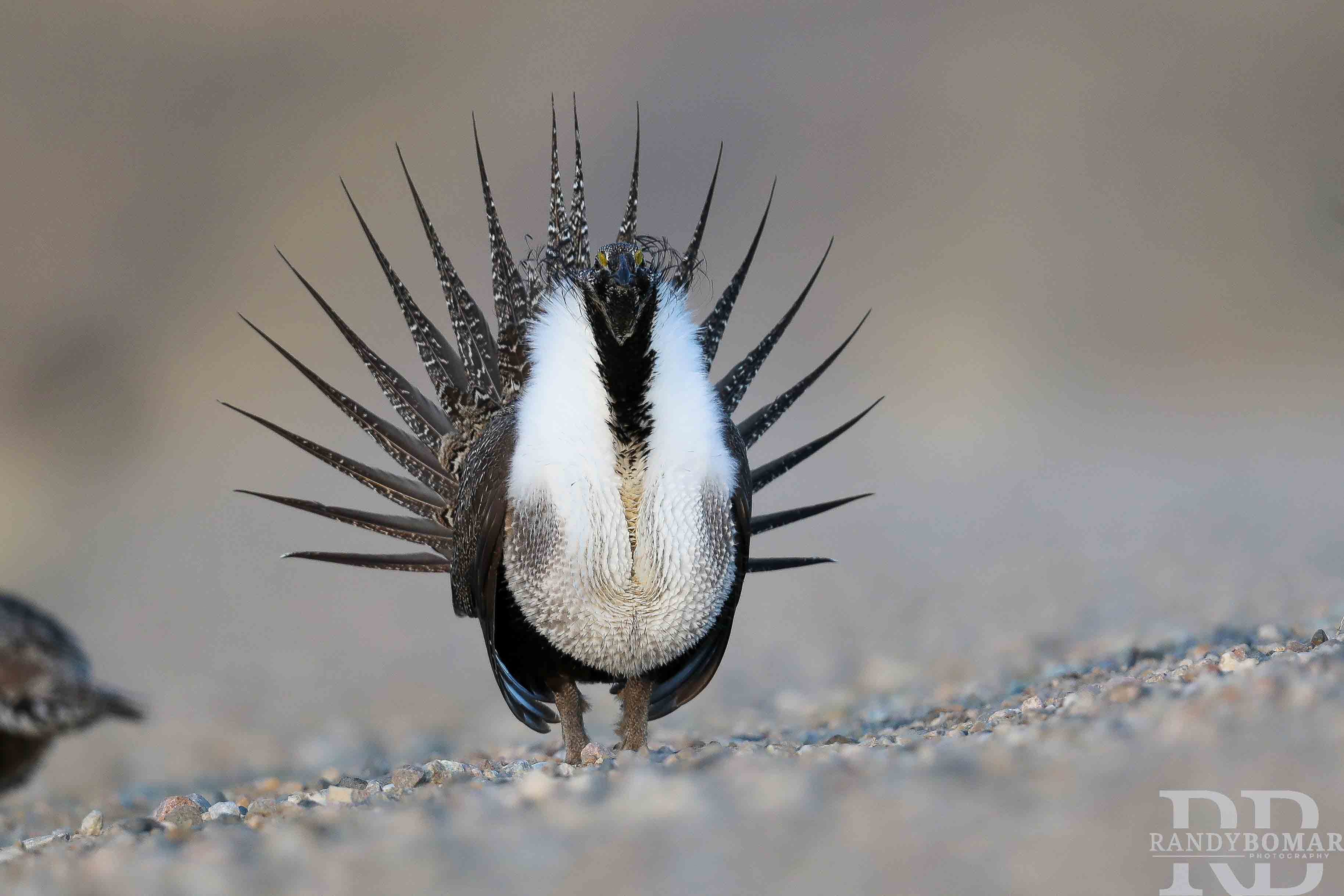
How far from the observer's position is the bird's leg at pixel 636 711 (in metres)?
3.71

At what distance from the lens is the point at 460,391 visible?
425 cm

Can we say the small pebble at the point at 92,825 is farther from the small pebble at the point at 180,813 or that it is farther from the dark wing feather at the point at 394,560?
the dark wing feather at the point at 394,560

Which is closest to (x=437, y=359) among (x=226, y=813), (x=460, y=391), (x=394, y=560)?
(x=460, y=391)

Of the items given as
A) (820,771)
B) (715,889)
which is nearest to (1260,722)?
(820,771)

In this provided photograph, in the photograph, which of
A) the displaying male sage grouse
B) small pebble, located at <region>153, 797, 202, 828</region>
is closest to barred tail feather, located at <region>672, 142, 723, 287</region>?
the displaying male sage grouse

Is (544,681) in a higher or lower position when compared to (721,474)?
lower

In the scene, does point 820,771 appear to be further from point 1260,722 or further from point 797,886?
point 1260,722

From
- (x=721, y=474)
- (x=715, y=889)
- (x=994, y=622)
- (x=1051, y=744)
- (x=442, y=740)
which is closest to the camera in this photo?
(x=715, y=889)

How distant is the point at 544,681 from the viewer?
12.2ft

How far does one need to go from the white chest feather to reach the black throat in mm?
15

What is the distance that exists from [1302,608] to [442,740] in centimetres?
353

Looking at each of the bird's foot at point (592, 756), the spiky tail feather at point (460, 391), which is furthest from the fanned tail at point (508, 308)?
the bird's foot at point (592, 756)

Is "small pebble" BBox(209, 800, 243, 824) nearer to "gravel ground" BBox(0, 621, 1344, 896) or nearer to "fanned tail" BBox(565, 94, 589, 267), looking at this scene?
"gravel ground" BBox(0, 621, 1344, 896)

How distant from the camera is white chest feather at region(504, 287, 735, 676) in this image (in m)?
3.30
